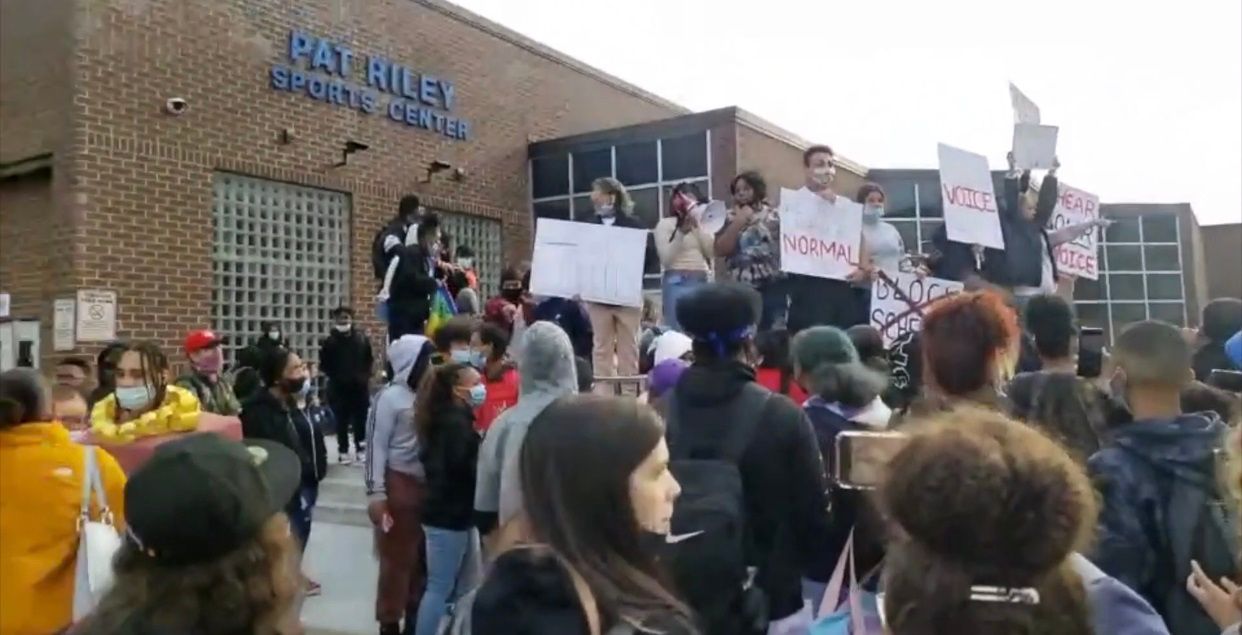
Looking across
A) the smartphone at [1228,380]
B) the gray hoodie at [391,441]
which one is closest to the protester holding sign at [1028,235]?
the smartphone at [1228,380]

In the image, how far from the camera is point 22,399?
300 cm

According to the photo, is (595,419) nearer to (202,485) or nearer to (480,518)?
(202,485)

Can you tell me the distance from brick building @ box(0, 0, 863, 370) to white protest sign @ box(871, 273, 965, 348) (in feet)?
21.6

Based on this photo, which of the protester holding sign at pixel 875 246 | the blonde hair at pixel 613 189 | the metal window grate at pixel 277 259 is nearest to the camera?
the protester holding sign at pixel 875 246

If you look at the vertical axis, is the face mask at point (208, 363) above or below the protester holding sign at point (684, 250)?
below

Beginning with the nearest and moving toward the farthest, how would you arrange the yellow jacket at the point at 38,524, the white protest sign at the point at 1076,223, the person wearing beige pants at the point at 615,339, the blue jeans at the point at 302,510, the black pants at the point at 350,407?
the yellow jacket at the point at 38,524
the blue jeans at the point at 302,510
the person wearing beige pants at the point at 615,339
the white protest sign at the point at 1076,223
the black pants at the point at 350,407

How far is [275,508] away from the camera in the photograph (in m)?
1.88

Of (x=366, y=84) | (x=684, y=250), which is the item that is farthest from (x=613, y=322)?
(x=366, y=84)

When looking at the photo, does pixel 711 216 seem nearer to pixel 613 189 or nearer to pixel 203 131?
pixel 613 189

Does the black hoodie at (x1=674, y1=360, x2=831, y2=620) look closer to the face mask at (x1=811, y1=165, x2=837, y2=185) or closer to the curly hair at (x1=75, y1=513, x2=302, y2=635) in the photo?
the curly hair at (x1=75, y1=513, x2=302, y2=635)

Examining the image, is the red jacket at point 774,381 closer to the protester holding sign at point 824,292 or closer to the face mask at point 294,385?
the protester holding sign at point 824,292

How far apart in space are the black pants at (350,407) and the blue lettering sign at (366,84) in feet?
13.5

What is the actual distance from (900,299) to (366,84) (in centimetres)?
807

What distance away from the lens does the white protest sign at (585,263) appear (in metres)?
6.79
